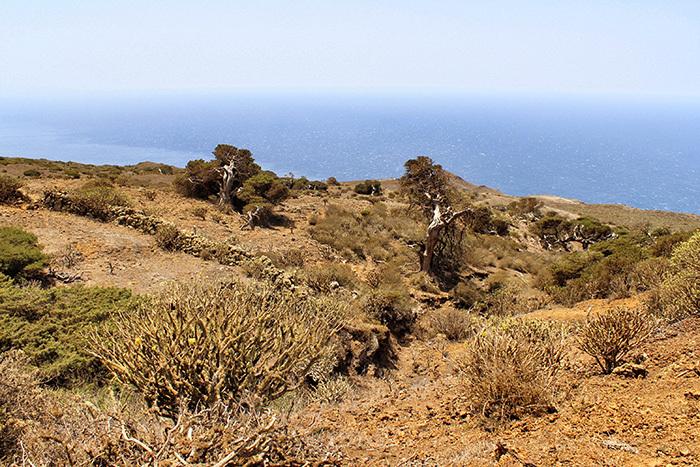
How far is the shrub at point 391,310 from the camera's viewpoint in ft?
37.0

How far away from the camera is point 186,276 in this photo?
1177 cm

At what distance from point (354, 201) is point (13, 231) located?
18958 millimetres

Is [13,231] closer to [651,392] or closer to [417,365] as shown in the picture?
[417,365]

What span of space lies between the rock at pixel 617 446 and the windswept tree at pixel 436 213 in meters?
12.6

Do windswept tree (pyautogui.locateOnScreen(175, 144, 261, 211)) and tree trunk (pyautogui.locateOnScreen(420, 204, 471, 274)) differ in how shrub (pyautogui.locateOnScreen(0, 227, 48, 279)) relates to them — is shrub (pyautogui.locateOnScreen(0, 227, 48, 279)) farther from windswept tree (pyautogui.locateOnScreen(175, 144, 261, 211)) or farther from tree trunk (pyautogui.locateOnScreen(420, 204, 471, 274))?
tree trunk (pyautogui.locateOnScreen(420, 204, 471, 274))

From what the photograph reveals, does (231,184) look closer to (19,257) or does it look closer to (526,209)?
(19,257)

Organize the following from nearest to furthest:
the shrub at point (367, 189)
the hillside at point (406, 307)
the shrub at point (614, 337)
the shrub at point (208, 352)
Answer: the hillside at point (406, 307), the shrub at point (208, 352), the shrub at point (614, 337), the shrub at point (367, 189)

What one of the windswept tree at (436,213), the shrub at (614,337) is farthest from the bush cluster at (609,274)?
the shrub at (614,337)

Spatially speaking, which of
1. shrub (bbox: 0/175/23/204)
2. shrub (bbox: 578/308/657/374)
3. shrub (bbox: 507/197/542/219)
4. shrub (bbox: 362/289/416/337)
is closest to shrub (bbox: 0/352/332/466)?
shrub (bbox: 578/308/657/374)

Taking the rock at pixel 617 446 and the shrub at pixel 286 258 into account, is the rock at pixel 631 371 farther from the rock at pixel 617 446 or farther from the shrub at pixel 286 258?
the shrub at pixel 286 258

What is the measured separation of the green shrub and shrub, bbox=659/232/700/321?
973cm

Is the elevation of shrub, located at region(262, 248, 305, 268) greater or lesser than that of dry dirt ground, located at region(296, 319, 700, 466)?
lesser

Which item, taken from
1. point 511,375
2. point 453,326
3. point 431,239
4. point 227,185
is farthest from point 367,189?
point 511,375

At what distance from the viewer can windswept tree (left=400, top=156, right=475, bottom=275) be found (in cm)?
1661
